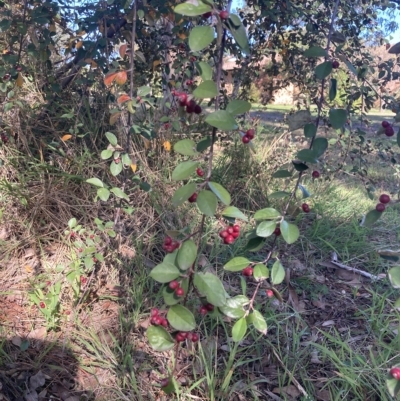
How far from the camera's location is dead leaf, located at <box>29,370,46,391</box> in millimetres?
1729

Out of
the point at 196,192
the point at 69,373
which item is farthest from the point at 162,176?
the point at 196,192

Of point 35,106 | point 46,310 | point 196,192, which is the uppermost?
point 196,192

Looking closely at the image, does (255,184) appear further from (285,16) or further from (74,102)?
(74,102)

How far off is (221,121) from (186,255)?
1.03ft

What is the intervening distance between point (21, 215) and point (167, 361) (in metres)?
1.31

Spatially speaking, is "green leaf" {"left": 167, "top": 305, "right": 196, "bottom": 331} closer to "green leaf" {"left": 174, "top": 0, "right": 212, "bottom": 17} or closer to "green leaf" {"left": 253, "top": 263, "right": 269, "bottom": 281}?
"green leaf" {"left": 253, "top": 263, "right": 269, "bottom": 281}

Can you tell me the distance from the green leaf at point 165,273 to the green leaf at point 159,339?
0.19 meters

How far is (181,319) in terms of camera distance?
3.33 ft

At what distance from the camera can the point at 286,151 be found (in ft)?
12.1

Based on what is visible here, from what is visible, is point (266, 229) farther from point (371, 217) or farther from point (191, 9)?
point (191, 9)

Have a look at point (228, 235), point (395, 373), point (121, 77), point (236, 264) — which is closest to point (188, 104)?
point (228, 235)

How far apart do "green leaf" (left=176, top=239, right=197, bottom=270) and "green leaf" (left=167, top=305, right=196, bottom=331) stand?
131 mm

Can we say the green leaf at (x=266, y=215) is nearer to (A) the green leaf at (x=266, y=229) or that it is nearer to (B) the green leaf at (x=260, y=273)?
(A) the green leaf at (x=266, y=229)

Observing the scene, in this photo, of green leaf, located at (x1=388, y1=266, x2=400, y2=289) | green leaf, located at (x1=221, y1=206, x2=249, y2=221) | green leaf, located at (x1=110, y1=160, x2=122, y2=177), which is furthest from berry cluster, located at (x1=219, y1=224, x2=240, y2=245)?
green leaf, located at (x1=110, y1=160, x2=122, y2=177)
